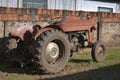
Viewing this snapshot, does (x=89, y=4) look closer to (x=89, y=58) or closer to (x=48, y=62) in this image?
(x=89, y=58)

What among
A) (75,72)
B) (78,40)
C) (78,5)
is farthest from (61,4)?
(75,72)

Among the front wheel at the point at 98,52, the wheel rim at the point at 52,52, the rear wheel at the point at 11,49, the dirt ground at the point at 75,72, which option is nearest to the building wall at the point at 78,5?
the front wheel at the point at 98,52

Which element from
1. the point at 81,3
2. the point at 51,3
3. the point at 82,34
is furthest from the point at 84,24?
the point at 81,3

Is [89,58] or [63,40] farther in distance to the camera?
[89,58]

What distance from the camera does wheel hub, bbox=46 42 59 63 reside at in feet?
32.8

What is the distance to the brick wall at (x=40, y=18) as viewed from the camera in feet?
39.2

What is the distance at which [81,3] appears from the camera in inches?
801

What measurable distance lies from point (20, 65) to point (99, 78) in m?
2.70

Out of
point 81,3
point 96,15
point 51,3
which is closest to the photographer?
point 96,15

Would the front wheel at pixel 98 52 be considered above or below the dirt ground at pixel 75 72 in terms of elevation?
above

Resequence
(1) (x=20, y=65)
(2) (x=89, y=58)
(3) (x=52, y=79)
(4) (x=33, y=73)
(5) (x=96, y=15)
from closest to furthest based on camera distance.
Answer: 1. (3) (x=52, y=79)
2. (4) (x=33, y=73)
3. (1) (x=20, y=65)
4. (2) (x=89, y=58)
5. (5) (x=96, y=15)

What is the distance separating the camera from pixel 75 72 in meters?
10.1

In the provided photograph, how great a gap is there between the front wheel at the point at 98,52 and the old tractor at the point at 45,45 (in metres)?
0.79

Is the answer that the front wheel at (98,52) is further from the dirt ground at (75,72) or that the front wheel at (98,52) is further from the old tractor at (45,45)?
the old tractor at (45,45)
